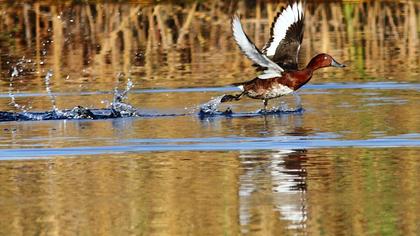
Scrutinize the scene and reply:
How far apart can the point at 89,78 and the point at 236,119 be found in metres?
4.53

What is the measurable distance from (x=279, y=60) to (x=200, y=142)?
11.5 ft

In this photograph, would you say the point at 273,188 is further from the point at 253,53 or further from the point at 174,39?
the point at 174,39

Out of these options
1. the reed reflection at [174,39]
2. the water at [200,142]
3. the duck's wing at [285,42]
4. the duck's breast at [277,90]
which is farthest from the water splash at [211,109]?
the reed reflection at [174,39]

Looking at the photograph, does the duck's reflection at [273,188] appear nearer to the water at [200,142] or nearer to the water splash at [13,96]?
the water at [200,142]

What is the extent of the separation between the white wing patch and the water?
588mm

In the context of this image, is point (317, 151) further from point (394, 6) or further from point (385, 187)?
point (394, 6)

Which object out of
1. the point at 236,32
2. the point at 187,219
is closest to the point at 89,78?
the point at 236,32

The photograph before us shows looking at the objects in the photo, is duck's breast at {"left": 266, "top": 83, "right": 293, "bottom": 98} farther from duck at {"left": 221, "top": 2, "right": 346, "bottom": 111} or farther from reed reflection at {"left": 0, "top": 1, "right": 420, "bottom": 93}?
reed reflection at {"left": 0, "top": 1, "right": 420, "bottom": 93}

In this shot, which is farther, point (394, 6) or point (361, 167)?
point (394, 6)

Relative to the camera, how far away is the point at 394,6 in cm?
2700

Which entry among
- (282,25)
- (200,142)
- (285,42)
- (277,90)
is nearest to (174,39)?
(282,25)

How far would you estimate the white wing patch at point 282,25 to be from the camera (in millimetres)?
13961

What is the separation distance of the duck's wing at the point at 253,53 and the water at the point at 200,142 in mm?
373

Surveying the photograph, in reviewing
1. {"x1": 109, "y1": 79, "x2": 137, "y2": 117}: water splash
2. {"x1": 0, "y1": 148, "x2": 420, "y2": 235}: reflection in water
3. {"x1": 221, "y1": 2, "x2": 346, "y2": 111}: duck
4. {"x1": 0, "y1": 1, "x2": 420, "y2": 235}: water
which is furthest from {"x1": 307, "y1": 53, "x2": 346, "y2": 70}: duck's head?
{"x1": 0, "y1": 148, "x2": 420, "y2": 235}: reflection in water
